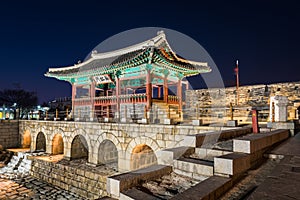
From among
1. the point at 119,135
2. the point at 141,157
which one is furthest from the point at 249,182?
the point at 119,135

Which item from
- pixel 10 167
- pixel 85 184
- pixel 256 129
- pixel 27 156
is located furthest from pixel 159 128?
pixel 10 167

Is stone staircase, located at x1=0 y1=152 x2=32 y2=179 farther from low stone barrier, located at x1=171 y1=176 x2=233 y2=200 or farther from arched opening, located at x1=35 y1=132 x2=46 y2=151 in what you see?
low stone barrier, located at x1=171 y1=176 x2=233 y2=200

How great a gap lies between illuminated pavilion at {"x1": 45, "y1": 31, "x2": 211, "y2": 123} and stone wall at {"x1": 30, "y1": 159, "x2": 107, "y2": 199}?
3523mm

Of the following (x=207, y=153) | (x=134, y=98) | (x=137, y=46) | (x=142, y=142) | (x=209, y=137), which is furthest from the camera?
(x=137, y=46)

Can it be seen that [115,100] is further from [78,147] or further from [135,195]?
[135,195]

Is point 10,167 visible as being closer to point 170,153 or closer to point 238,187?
point 170,153

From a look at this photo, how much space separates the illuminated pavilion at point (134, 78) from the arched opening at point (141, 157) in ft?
5.82

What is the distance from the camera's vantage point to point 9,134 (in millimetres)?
19719

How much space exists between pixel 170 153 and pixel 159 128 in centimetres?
466

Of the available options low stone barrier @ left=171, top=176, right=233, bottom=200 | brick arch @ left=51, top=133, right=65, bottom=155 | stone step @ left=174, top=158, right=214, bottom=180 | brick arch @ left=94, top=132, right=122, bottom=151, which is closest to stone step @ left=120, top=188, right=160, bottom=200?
low stone barrier @ left=171, top=176, right=233, bottom=200

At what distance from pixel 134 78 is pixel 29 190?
→ 9701mm

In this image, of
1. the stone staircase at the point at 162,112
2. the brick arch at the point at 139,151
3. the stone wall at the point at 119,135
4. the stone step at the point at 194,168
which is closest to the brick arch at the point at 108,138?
the stone wall at the point at 119,135

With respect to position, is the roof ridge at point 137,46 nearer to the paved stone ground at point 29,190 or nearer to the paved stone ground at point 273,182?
the paved stone ground at point 273,182

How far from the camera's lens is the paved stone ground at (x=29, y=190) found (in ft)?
32.4
